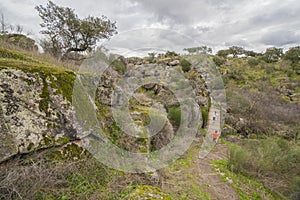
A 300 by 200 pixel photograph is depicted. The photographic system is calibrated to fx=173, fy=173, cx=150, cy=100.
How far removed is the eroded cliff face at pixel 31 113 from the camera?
2092mm

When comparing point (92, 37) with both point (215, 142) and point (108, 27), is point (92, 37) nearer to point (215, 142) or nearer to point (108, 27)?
point (108, 27)

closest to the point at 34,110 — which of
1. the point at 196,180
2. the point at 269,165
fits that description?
the point at 196,180

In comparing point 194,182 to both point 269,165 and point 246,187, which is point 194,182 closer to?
point 246,187

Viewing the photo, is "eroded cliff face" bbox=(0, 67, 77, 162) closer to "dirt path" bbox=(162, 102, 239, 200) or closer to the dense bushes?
"dirt path" bbox=(162, 102, 239, 200)

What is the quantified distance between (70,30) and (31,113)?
953 centimetres

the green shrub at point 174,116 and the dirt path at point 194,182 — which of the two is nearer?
the dirt path at point 194,182

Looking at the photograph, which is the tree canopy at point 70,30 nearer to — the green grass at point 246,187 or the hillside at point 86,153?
the hillside at point 86,153

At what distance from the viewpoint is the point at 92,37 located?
11047 mm

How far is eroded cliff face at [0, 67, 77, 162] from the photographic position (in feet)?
6.86

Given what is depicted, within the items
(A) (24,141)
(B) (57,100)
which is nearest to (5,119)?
A: (A) (24,141)

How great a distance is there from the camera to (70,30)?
10.3m

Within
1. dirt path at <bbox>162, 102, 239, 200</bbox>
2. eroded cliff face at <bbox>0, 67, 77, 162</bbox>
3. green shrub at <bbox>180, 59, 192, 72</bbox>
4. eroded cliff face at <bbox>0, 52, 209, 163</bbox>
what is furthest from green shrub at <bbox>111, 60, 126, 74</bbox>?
green shrub at <bbox>180, 59, 192, 72</bbox>

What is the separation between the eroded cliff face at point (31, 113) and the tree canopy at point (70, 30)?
7267 mm

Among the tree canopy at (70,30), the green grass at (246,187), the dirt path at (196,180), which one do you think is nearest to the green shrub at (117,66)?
the tree canopy at (70,30)
